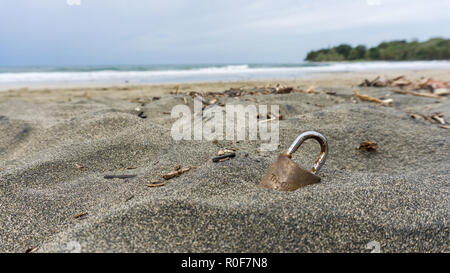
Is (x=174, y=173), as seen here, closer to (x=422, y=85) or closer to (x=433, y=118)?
(x=433, y=118)

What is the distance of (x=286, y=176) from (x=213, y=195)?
0.43 meters

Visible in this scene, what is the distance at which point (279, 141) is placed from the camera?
9.32ft

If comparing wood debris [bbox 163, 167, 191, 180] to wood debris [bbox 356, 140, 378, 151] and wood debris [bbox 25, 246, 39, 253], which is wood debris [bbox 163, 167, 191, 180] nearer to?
wood debris [bbox 25, 246, 39, 253]

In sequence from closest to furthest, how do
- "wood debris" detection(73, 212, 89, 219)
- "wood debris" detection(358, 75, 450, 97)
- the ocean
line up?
"wood debris" detection(73, 212, 89, 219)
"wood debris" detection(358, 75, 450, 97)
the ocean

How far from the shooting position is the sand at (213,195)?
1.29 m

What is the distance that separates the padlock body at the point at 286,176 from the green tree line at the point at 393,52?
111 ft

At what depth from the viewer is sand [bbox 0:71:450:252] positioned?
1.29 meters

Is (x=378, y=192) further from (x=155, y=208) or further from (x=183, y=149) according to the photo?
(x=183, y=149)

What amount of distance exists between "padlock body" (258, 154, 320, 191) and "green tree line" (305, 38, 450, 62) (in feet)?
111

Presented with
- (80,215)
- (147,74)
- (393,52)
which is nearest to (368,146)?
(80,215)

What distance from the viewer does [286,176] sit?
168 cm

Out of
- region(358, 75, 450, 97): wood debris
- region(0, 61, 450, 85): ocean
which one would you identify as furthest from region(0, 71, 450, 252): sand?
region(0, 61, 450, 85): ocean
